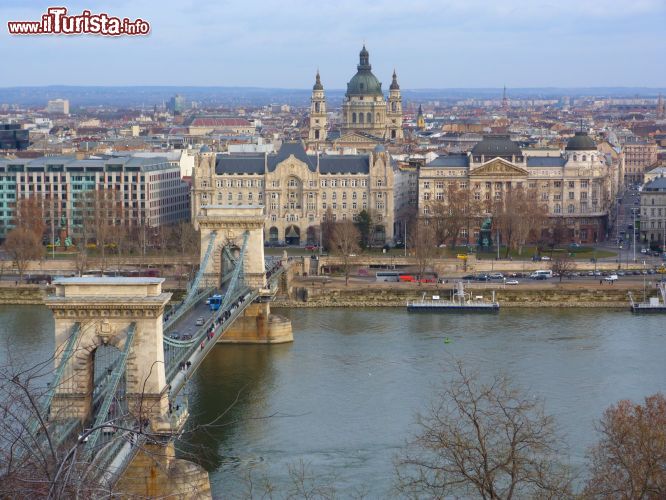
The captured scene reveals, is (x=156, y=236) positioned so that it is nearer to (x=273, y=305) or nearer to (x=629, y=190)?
(x=273, y=305)

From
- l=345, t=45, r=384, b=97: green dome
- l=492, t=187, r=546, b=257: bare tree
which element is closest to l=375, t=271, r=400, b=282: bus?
l=492, t=187, r=546, b=257: bare tree

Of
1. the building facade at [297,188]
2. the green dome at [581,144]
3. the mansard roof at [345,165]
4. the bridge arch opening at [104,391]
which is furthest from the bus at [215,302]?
the green dome at [581,144]

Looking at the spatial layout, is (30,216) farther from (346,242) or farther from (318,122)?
(318,122)

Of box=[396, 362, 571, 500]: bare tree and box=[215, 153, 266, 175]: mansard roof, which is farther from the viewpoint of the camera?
box=[215, 153, 266, 175]: mansard roof

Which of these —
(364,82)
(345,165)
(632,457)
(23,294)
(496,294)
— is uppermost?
(364,82)

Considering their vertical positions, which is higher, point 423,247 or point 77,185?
point 77,185

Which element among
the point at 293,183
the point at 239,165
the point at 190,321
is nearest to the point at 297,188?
the point at 293,183

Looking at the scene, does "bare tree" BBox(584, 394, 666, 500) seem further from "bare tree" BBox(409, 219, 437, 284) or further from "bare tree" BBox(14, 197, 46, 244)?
"bare tree" BBox(14, 197, 46, 244)
